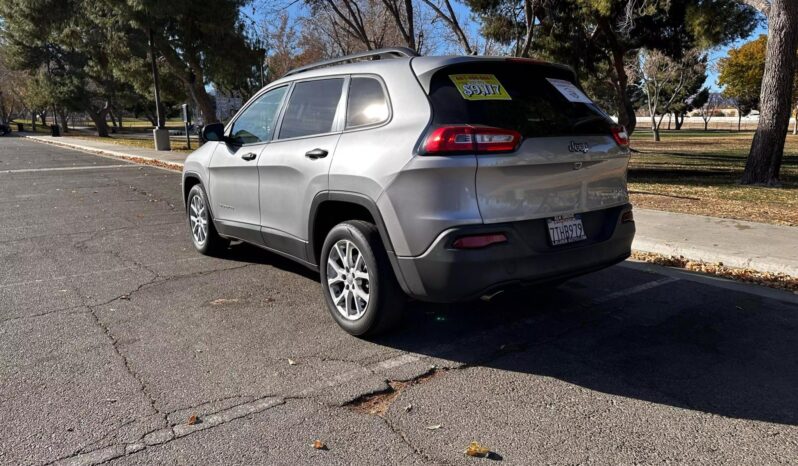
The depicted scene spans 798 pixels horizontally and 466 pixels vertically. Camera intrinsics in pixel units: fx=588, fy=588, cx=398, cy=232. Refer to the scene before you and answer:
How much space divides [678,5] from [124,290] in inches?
631

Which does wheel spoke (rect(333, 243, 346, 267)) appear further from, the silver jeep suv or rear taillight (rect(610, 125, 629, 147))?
rear taillight (rect(610, 125, 629, 147))

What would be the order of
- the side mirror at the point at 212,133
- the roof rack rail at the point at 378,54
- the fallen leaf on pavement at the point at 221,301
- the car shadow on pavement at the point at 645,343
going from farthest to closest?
the side mirror at the point at 212,133
the fallen leaf on pavement at the point at 221,301
the roof rack rail at the point at 378,54
the car shadow on pavement at the point at 645,343

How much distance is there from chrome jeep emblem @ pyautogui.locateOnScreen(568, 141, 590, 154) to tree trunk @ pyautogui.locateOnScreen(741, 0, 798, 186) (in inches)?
361

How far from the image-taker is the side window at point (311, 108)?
4379mm

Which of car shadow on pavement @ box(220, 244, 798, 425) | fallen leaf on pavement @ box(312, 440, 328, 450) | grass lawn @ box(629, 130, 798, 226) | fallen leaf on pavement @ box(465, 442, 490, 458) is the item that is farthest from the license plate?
grass lawn @ box(629, 130, 798, 226)

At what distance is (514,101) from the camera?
12.2ft

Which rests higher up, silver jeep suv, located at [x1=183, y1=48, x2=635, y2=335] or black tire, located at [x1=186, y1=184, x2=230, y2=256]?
silver jeep suv, located at [x1=183, y1=48, x2=635, y2=335]

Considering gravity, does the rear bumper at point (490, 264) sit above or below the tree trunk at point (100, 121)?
below

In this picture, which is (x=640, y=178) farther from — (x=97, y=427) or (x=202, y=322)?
(x=97, y=427)

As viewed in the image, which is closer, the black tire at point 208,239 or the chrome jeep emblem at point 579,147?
the chrome jeep emblem at point 579,147

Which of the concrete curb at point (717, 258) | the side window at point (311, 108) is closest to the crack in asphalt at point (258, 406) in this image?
the side window at point (311, 108)

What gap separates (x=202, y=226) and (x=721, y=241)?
5724 millimetres

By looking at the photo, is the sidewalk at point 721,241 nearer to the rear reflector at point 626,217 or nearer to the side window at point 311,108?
the rear reflector at point 626,217

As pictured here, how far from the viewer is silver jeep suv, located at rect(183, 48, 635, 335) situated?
11.2 feet
